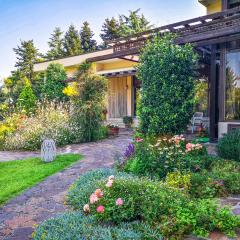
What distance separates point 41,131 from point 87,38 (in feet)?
112

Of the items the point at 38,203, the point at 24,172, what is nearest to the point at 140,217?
the point at 38,203

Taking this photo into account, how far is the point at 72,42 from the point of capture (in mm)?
43312

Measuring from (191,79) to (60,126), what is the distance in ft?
20.8

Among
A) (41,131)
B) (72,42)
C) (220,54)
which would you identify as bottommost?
(41,131)

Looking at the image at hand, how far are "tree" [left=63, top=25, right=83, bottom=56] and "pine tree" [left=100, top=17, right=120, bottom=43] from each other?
163 inches

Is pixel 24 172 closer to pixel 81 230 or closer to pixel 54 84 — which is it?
pixel 81 230

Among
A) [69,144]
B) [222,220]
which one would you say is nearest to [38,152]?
[69,144]

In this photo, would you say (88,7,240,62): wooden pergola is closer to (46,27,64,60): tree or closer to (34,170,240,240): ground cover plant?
(34,170,240,240): ground cover plant

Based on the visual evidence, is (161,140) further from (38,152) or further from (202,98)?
(202,98)

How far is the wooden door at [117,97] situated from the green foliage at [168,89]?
11.7 meters

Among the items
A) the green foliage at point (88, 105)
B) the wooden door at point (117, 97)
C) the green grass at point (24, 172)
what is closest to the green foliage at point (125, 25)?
the wooden door at point (117, 97)

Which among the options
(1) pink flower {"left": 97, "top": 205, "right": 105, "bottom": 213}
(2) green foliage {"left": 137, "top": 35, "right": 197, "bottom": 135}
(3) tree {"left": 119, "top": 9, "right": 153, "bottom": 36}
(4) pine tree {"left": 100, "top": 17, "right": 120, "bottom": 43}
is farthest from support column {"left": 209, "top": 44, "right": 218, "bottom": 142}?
(4) pine tree {"left": 100, "top": 17, "right": 120, "bottom": 43}

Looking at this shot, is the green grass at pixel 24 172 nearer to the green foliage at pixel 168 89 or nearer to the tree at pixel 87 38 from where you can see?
the green foliage at pixel 168 89

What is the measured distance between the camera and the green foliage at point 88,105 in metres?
13.0
